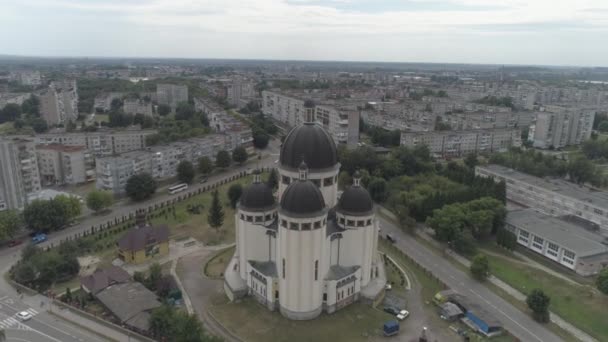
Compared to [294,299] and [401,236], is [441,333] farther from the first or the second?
[401,236]

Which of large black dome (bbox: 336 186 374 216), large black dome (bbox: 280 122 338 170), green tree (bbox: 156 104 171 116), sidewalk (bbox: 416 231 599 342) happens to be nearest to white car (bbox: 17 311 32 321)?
large black dome (bbox: 280 122 338 170)

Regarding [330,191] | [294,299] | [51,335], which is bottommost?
[51,335]

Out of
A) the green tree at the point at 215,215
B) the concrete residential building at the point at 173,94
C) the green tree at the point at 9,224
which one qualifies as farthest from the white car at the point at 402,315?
the concrete residential building at the point at 173,94

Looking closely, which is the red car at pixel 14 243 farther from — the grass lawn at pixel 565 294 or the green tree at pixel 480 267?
the grass lawn at pixel 565 294

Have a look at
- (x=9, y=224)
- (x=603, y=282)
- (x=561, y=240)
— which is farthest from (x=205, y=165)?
(x=603, y=282)

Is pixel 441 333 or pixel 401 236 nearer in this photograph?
pixel 441 333

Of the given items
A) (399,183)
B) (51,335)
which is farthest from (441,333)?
(399,183)
